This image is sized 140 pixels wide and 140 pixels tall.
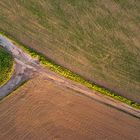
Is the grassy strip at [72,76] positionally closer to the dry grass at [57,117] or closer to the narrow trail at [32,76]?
the narrow trail at [32,76]

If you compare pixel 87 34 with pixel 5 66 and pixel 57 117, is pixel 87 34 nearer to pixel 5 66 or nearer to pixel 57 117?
pixel 5 66

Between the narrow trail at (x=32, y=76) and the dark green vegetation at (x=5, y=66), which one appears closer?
the narrow trail at (x=32, y=76)

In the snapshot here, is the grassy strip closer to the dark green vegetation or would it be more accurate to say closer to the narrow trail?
the narrow trail

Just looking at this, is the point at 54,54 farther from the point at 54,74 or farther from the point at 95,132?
the point at 95,132

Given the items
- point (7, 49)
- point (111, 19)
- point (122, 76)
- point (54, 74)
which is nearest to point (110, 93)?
point (122, 76)

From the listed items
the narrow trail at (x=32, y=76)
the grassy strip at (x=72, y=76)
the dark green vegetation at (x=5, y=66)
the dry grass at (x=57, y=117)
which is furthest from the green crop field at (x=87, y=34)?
the dry grass at (x=57, y=117)

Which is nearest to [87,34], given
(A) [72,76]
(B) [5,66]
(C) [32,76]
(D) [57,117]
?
(A) [72,76]

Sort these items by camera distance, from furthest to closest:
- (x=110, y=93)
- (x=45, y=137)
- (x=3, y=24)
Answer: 1. (x=3, y=24)
2. (x=110, y=93)
3. (x=45, y=137)
